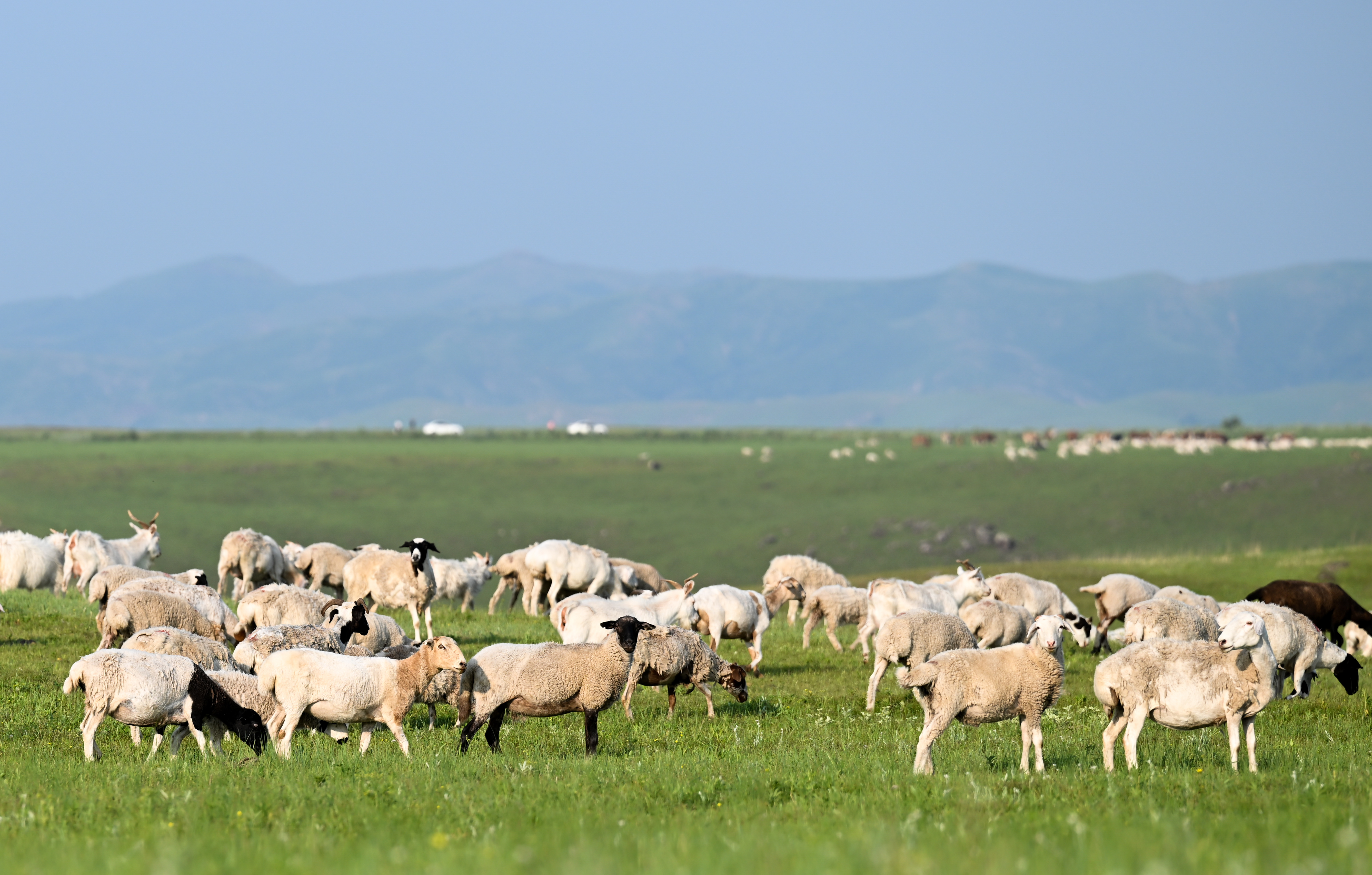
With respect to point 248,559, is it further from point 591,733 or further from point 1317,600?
point 1317,600

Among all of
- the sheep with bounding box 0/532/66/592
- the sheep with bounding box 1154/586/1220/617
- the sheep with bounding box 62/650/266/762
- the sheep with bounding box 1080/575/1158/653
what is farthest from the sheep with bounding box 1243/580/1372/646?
the sheep with bounding box 0/532/66/592

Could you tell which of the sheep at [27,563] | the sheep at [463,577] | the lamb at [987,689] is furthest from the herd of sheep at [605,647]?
the sheep at [463,577]

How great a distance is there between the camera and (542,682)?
14047 mm

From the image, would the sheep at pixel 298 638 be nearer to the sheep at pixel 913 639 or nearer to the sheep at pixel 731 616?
the sheep at pixel 731 616

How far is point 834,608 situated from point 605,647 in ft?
35.0

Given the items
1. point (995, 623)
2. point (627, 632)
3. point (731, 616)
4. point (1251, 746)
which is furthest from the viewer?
point (995, 623)

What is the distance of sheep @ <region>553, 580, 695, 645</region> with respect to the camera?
737 inches

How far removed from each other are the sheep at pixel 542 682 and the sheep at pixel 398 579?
Result: 24.7 ft

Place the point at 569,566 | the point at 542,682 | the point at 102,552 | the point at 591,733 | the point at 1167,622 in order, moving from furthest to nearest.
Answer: the point at 102,552, the point at 569,566, the point at 1167,622, the point at 591,733, the point at 542,682

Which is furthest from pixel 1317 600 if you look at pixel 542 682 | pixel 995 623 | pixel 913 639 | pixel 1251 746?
pixel 542 682

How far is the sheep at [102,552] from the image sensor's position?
28.7m

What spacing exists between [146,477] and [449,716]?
86097 mm

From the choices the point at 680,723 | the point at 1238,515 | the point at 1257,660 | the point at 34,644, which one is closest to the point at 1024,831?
the point at 1257,660

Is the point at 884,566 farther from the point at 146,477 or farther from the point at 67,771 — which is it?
the point at 67,771
